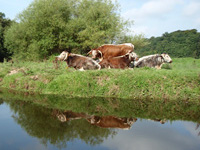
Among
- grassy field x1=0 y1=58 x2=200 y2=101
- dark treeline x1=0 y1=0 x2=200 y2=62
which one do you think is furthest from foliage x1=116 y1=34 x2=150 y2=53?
grassy field x1=0 y1=58 x2=200 y2=101

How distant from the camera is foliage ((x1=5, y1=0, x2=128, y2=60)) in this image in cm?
2223

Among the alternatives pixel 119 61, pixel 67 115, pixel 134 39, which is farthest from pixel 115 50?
pixel 134 39

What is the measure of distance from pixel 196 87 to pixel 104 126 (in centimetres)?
504

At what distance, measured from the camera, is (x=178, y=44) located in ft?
173

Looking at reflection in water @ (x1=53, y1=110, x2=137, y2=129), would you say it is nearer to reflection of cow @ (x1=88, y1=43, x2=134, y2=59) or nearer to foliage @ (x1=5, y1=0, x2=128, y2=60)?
reflection of cow @ (x1=88, y1=43, x2=134, y2=59)

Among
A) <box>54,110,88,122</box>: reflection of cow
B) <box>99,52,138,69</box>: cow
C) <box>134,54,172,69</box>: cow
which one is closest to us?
<box>54,110,88,122</box>: reflection of cow

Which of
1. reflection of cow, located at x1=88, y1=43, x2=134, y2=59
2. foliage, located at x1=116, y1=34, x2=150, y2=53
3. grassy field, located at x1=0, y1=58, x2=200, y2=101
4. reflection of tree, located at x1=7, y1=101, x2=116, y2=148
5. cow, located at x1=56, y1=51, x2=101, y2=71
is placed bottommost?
reflection of tree, located at x1=7, y1=101, x2=116, y2=148

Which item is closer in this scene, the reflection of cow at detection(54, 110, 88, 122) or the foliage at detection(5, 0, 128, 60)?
the reflection of cow at detection(54, 110, 88, 122)

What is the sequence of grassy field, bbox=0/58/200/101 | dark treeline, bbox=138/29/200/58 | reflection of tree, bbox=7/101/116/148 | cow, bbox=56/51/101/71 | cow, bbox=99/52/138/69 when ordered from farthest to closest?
dark treeline, bbox=138/29/200/58 < cow, bbox=99/52/138/69 < cow, bbox=56/51/101/71 < grassy field, bbox=0/58/200/101 < reflection of tree, bbox=7/101/116/148

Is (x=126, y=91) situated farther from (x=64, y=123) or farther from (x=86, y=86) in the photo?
(x=64, y=123)

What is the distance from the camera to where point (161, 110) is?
23.7 ft

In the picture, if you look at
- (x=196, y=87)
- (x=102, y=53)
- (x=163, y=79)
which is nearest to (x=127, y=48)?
(x=102, y=53)

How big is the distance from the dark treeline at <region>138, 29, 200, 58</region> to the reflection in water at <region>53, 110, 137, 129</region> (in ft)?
144

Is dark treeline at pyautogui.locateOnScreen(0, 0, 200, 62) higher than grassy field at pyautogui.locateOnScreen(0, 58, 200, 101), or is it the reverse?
dark treeline at pyautogui.locateOnScreen(0, 0, 200, 62)
